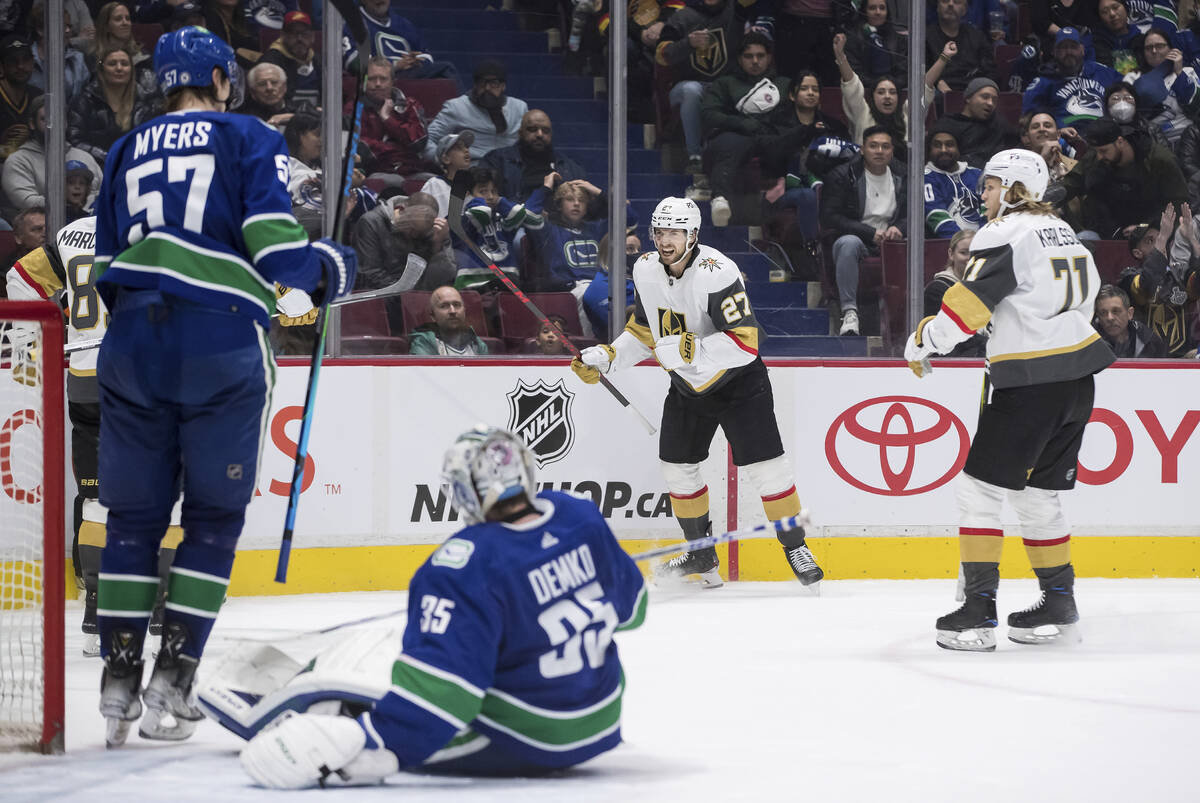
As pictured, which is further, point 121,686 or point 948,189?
point 948,189

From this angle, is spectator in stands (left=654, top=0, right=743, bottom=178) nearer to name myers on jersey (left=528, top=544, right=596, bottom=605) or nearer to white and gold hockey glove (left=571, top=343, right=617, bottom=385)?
white and gold hockey glove (left=571, top=343, right=617, bottom=385)

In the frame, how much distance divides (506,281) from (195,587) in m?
3.11

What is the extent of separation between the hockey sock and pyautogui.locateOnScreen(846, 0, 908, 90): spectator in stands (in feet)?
14.5

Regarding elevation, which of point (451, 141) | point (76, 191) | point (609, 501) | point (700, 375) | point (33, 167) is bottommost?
point (609, 501)

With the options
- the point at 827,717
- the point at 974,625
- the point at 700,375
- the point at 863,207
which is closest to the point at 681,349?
the point at 700,375

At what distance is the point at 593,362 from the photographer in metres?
5.40

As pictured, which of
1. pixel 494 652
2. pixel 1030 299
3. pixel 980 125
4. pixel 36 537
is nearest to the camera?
pixel 494 652

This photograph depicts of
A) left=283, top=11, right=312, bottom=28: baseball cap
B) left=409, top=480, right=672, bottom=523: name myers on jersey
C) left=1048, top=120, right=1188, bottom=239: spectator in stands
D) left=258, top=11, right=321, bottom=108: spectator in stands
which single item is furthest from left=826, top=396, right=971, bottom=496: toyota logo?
left=283, top=11, right=312, bottom=28: baseball cap

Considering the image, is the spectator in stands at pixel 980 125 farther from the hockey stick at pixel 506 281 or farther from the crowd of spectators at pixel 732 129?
the hockey stick at pixel 506 281

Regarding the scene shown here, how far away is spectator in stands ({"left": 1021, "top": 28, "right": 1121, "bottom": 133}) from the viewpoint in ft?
22.4

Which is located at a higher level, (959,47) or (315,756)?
(959,47)

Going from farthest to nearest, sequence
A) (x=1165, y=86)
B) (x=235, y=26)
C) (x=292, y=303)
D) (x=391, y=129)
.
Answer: (x=1165, y=86) → (x=391, y=129) → (x=235, y=26) → (x=292, y=303)

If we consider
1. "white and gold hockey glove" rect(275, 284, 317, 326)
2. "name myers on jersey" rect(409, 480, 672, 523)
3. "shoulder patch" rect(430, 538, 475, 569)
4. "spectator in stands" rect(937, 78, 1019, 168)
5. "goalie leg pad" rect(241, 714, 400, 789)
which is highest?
"spectator in stands" rect(937, 78, 1019, 168)

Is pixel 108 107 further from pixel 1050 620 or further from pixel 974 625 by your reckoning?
pixel 1050 620
